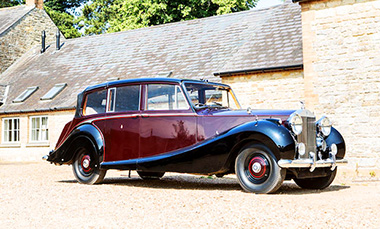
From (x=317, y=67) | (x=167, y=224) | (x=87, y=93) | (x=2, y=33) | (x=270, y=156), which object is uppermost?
(x=2, y=33)

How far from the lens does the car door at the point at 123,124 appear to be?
791cm

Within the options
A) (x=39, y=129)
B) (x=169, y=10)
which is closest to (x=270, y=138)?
(x=39, y=129)

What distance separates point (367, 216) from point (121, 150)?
4.45 m

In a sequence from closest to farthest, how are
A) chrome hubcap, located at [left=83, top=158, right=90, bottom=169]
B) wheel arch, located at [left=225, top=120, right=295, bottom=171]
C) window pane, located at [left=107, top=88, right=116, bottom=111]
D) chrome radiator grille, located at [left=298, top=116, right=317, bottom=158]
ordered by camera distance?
wheel arch, located at [left=225, top=120, right=295, bottom=171] < chrome radiator grille, located at [left=298, top=116, right=317, bottom=158] < window pane, located at [left=107, top=88, right=116, bottom=111] < chrome hubcap, located at [left=83, top=158, right=90, bottom=169]

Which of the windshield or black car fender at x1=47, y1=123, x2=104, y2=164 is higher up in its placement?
the windshield

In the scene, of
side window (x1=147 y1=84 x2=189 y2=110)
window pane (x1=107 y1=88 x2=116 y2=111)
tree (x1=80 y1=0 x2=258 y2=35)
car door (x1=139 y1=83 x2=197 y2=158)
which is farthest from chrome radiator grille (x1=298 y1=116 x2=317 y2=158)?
tree (x1=80 y1=0 x2=258 y2=35)

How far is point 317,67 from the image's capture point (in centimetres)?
1195

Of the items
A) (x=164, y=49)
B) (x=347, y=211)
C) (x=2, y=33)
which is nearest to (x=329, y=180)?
(x=347, y=211)

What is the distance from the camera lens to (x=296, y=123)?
6.59m

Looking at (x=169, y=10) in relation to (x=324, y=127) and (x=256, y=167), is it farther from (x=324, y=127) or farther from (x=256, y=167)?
(x=256, y=167)

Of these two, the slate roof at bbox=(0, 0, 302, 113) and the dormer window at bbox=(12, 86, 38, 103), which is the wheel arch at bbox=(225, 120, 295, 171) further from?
the dormer window at bbox=(12, 86, 38, 103)

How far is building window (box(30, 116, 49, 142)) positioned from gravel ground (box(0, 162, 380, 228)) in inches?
531

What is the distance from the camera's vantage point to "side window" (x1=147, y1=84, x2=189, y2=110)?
7.60 m

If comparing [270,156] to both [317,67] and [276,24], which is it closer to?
[317,67]
